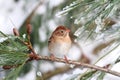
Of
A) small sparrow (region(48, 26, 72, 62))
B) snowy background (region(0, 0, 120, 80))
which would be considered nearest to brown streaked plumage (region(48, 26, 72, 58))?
small sparrow (region(48, 26, 72, 62))

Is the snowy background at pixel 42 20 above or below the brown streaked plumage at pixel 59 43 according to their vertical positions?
above

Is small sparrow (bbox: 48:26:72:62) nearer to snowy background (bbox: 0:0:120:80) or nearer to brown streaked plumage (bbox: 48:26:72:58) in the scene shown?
brown streaked plumage (bbox: 48:26:72:58)

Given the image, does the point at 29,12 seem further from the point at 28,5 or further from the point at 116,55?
the point at 116,55

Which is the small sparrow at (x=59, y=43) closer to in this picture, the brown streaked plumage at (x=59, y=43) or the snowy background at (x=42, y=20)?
the brown streaked plumage at (x=59, y=43)

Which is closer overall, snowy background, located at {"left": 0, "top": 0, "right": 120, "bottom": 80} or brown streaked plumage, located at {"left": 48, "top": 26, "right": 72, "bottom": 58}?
brown streaked plumage, located at {"left": 48, "top": 26, "right": 72, "bottom": 58}

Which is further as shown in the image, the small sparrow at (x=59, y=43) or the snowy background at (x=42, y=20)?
the snowy background at (x=42, y=20)

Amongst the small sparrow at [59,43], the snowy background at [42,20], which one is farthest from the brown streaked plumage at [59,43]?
the snowy background at [42,20]

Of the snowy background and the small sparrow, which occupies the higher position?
the snowy background

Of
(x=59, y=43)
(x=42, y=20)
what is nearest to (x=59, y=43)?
(x=59, y=43)

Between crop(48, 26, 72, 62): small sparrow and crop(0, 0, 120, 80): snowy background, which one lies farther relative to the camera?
crop(0, 0, 120, 80): snowy background
